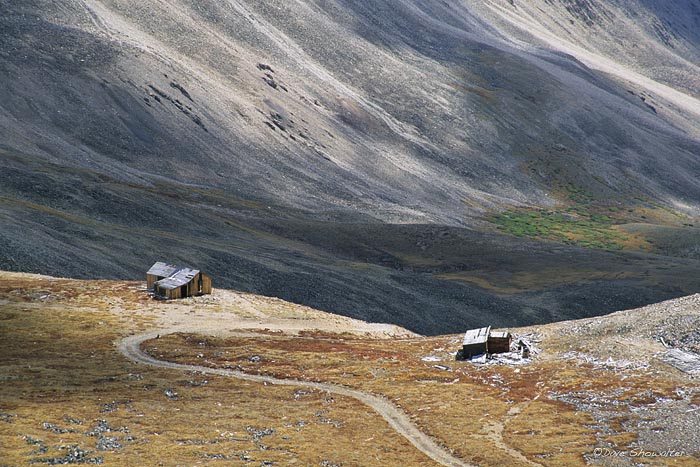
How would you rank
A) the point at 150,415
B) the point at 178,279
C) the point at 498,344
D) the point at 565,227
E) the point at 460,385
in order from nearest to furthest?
the point at 150,415 → the point at 460,385 → the point at 498,344 → the point at 178,279 → the point at 565,227

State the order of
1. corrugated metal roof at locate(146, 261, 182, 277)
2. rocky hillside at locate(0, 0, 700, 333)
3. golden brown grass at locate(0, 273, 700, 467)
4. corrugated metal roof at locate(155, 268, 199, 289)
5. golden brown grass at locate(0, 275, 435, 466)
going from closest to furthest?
golden brown grass at locate(0, 275, 435, 466), golden brown grass at locate(0, 273, 700, 467), corrugated metal roof at locate(155, 268, 199, 289), corrugated metal roof at locate(146, 261, 182, 277), rocky hillside at locate(0, 0, 700, 333)

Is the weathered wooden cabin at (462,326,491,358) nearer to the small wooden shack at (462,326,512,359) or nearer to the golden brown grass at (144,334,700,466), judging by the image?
the small wooden shack at (462,326,512,359)

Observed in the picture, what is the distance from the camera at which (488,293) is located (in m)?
96.9

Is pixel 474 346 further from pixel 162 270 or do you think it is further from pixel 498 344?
pixel 162 270

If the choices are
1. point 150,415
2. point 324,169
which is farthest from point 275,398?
point 324,169

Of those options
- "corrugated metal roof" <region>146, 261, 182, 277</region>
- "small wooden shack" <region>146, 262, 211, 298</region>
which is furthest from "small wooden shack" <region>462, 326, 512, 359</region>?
"corrugated metal roof" <region>146, 261, 182, 277</region>

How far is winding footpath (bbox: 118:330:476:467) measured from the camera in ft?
117

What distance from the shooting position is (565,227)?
151 m

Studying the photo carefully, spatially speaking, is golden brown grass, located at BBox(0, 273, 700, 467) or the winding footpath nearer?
golden brown grass, located at BBox(0, 273, 700, 467)

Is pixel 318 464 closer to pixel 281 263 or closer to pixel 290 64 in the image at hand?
pixel 281 263

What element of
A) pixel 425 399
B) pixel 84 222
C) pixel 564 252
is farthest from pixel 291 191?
pixel 425 399

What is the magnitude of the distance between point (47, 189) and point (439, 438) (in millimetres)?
65253

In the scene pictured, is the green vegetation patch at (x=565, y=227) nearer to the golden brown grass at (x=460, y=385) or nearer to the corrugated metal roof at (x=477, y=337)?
the corrugated metal roof at (x=477, y=337)

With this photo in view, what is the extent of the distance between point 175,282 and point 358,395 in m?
22.2
